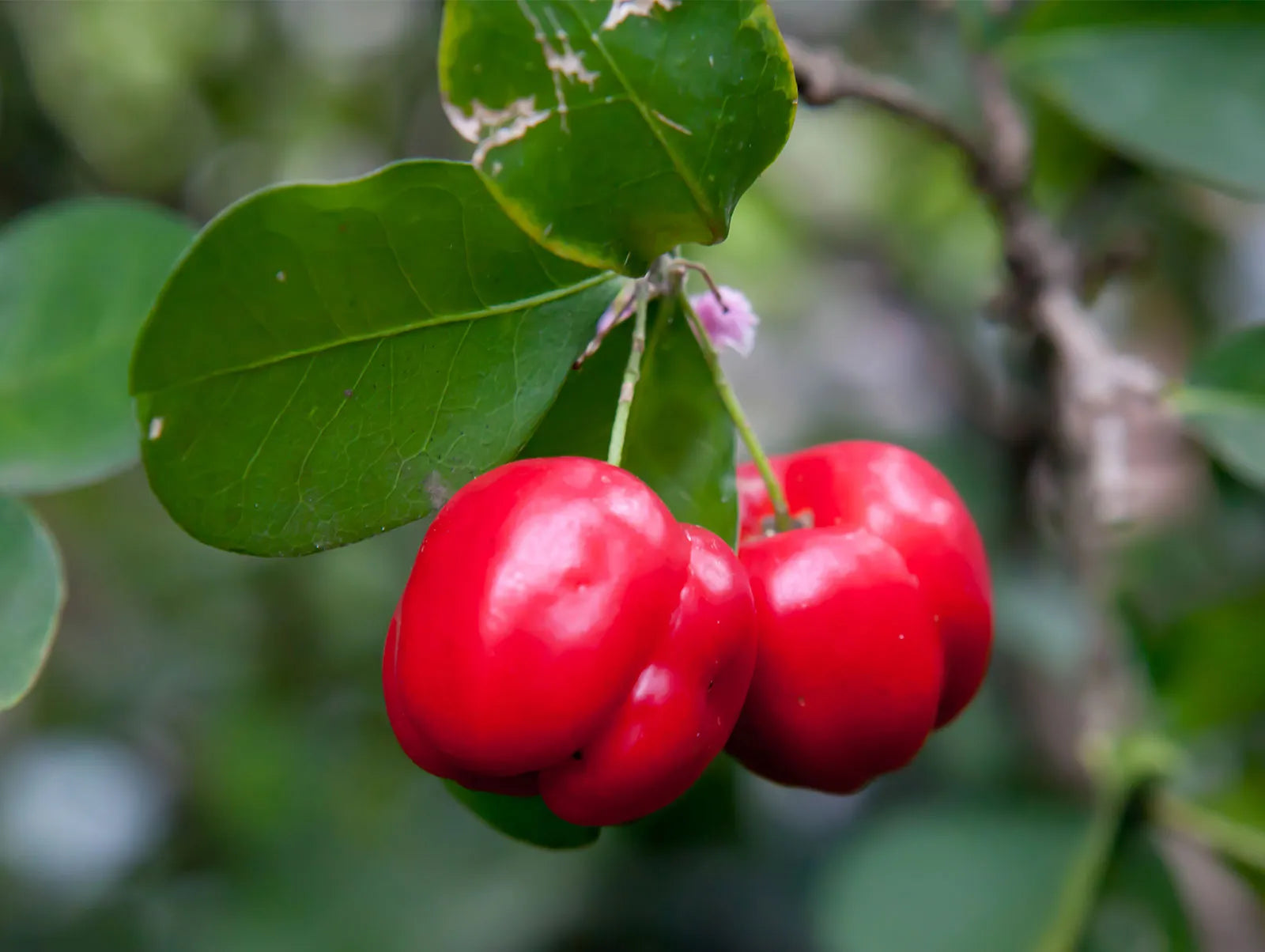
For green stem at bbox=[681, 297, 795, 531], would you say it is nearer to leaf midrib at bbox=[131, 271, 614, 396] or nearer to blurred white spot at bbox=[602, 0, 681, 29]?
leaf midrib at bbox=[131, 271, 614, 396]

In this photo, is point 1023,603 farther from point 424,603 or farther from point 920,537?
point 424,603

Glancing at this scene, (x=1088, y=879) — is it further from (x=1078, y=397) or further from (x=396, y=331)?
(x=396, y=331)

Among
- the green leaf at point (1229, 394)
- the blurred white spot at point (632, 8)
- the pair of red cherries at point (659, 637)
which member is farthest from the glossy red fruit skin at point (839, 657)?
the green leaf at point (1229, 394)

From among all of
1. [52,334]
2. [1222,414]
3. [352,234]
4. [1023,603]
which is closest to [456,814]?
[1023,603]

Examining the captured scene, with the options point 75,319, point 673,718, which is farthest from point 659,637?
point 75,319

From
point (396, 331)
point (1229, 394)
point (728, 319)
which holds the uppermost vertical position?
point (396, 331)

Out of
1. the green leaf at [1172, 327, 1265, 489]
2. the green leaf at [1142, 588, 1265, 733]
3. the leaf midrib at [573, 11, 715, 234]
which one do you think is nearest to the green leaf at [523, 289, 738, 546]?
the leaf midrib at [573, 11, 715, 234]
